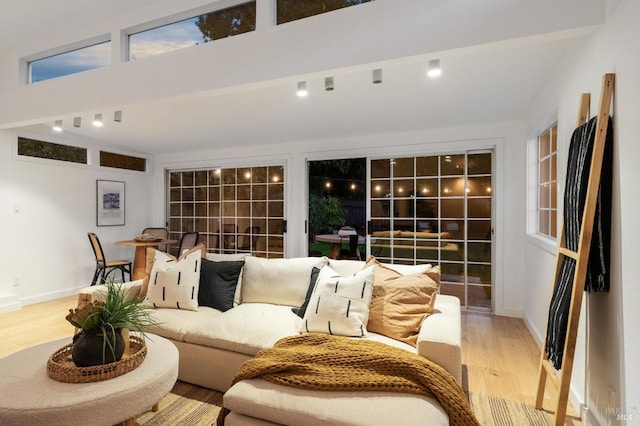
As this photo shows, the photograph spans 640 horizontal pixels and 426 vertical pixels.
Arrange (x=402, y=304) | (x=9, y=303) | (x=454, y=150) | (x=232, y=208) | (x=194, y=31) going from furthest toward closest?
1. (x=232, y=208)
2. (x=454, y=150)
3. (x=9, y=303)
4. (x=194, y=31)
5. (x=402, y=304)

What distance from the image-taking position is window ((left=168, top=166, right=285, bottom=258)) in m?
5.42

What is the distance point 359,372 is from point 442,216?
3146 mm

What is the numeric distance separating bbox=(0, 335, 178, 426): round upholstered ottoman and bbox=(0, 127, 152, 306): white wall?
3.40 meters

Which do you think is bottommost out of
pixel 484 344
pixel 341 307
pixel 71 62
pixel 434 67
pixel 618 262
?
pixel 484 344

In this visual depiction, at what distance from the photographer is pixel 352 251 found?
17.6ft

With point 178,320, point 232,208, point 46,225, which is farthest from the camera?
point 232,208

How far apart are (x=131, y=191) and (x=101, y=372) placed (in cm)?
493

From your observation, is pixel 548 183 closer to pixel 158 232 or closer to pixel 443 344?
pixel 443 344

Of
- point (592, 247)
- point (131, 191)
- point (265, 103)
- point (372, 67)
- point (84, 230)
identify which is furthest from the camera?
point (131, 191)

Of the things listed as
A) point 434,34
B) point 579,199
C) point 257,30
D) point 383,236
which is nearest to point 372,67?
point 434,34

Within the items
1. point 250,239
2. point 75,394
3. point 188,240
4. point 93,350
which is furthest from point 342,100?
point 188,240

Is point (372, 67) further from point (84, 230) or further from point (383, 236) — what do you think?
point (84, 230)

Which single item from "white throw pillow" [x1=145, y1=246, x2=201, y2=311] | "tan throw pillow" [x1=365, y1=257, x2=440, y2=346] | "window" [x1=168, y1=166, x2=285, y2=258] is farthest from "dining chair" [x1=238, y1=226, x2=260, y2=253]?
"tan throw pillow" [x1=365, y1=257, x2=440, y2=346]

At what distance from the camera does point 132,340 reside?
1.83m
